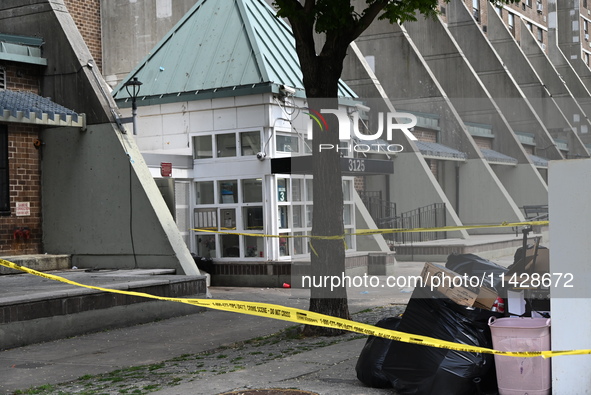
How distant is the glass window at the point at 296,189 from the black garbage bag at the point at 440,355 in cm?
932

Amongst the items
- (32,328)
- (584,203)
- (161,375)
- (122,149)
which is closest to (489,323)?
(584,203)

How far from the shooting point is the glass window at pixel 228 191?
16.3m

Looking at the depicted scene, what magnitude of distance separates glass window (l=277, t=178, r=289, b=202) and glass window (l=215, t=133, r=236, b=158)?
A: 1149 mm

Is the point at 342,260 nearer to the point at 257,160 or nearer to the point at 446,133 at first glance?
the point at 257,160

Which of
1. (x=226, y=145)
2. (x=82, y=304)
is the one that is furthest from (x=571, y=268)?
(x=226, y=145)

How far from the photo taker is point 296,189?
54.2ft

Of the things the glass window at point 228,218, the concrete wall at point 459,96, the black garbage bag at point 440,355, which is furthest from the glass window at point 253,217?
the black garbage bag at point 440,355

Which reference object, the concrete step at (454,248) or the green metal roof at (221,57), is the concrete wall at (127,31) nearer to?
the green metal roof at (221,57)

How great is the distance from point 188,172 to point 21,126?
3.50m

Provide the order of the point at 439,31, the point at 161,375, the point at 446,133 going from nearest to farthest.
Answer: the point at 161,375
the point at 446,133
the point at 439,31

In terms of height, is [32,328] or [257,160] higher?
[257,160]

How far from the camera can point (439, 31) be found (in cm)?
2941

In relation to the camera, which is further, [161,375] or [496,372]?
[161,375]

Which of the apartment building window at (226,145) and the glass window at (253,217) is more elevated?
the apartment building window at (226,145)
